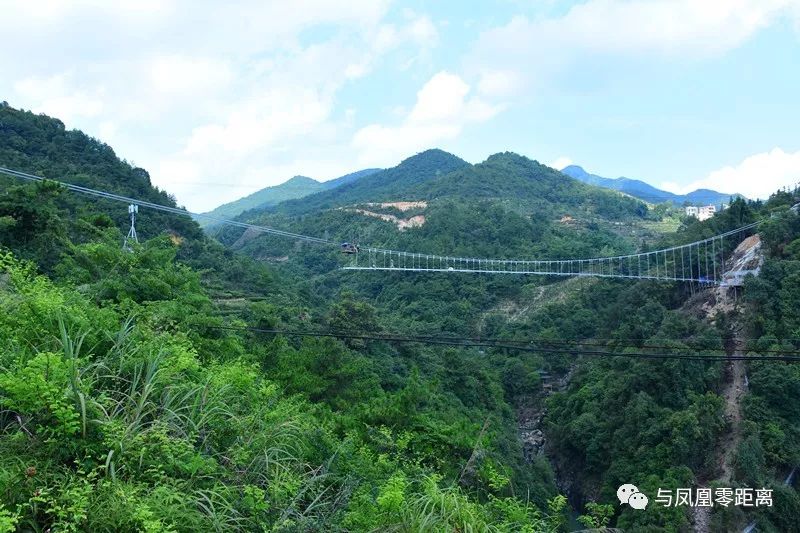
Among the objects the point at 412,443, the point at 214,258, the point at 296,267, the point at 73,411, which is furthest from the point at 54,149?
the point at 73,411

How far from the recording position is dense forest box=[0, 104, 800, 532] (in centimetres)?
251

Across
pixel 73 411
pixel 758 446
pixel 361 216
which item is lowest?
pixel 758 446

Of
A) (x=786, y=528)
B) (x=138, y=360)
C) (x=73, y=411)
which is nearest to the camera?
(x=73, y=411)

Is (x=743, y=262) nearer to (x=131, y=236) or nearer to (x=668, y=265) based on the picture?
(x=668, y=265)

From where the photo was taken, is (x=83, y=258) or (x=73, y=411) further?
(x=83, y=258)

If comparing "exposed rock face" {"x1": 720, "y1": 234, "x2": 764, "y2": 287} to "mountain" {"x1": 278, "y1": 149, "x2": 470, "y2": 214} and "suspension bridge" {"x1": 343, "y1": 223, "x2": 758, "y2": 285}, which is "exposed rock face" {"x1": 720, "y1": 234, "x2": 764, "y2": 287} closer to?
"suspension bridge" {"x1": 343, "y1": 223, "x2": 758, "y2": 285}

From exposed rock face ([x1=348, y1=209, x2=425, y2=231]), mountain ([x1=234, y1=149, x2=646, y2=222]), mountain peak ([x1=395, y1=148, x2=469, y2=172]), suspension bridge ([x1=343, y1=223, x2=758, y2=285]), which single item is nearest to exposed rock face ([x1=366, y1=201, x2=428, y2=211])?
mountain ([x1=234, y1=149, x2=646, y2=222])

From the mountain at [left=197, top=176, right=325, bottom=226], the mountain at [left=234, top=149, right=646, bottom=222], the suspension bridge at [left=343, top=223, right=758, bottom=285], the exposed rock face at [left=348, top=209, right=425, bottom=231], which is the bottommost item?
the suspension bridge at [left=343, top=223, right=758, bottom=285]

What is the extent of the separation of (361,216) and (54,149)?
19645mm

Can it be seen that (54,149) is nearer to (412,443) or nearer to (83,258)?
(83,258)

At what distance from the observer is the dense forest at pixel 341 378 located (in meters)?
2.51

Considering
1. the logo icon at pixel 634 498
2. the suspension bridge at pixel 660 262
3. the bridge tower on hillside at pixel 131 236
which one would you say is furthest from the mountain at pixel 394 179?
the logo icon at pixel 634 498

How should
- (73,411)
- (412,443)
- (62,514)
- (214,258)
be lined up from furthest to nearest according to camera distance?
(214,258)
(412,443)
(73,411)
(62,514)

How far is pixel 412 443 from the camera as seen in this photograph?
5.47 metres
